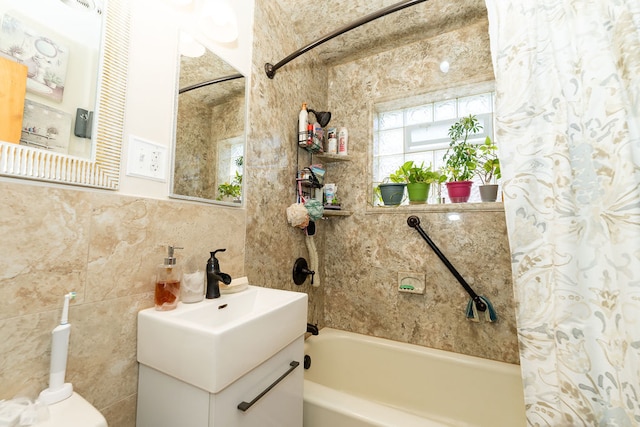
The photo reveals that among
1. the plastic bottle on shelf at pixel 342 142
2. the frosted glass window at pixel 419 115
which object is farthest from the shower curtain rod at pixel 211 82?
the frosted glass window at pixel 419 115

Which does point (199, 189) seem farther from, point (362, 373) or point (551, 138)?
point (362, 373)

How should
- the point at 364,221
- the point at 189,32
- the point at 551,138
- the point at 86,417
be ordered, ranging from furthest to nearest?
the point at 364,221 < the point at 189,32 < the point at 551,138 < the point at 86,417

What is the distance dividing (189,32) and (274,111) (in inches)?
22.1

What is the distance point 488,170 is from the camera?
156 cm

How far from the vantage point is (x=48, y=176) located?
0.61 meters

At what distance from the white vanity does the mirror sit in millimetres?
446

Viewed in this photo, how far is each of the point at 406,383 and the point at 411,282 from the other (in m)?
0.59

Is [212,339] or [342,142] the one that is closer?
[212,339]

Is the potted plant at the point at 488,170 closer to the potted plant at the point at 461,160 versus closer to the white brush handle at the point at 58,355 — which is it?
the potted plant at the point at 461,160

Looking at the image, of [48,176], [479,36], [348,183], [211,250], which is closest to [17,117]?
[48,176]

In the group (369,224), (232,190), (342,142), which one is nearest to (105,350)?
(232,190)

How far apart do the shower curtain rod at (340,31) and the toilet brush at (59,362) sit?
1328 millimetres

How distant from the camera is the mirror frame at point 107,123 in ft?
2.10

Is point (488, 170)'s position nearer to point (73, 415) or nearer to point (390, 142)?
point (390, 142)
